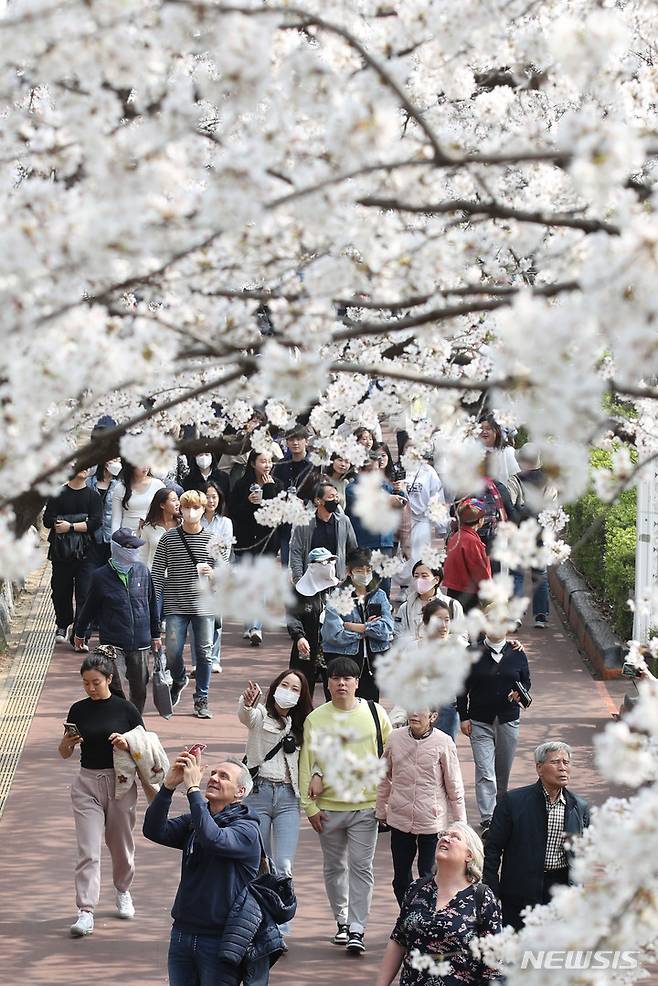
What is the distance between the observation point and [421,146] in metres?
4.39

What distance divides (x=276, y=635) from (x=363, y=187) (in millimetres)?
11103

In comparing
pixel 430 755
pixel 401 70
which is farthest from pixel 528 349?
pixel 430 755

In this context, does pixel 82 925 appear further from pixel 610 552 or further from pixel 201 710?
pixel 610 552

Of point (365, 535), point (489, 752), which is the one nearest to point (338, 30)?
point (489, 752)

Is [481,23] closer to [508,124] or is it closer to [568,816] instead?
[508,124]

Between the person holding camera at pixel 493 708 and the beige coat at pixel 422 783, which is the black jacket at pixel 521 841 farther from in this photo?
the person holding camera at pixel 493 708

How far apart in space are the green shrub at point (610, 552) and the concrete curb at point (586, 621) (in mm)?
97

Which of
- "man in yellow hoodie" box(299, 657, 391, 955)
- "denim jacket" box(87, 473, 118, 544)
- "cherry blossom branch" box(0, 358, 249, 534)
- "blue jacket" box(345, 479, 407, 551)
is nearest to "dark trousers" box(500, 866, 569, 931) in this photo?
"man in yellow hoodie" box(299, 657, 391, 955)

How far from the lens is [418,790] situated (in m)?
8.46

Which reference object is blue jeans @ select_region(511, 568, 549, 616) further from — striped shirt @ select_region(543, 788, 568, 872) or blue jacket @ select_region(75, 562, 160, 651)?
striped shirt @ select_region(543, 788, 568, 872)

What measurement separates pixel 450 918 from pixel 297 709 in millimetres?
2323

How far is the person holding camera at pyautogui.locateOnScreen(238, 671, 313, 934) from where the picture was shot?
859cm

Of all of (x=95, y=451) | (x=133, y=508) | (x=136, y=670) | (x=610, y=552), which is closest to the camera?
(x=95, y=451)

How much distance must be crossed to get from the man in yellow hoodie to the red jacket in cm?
354
